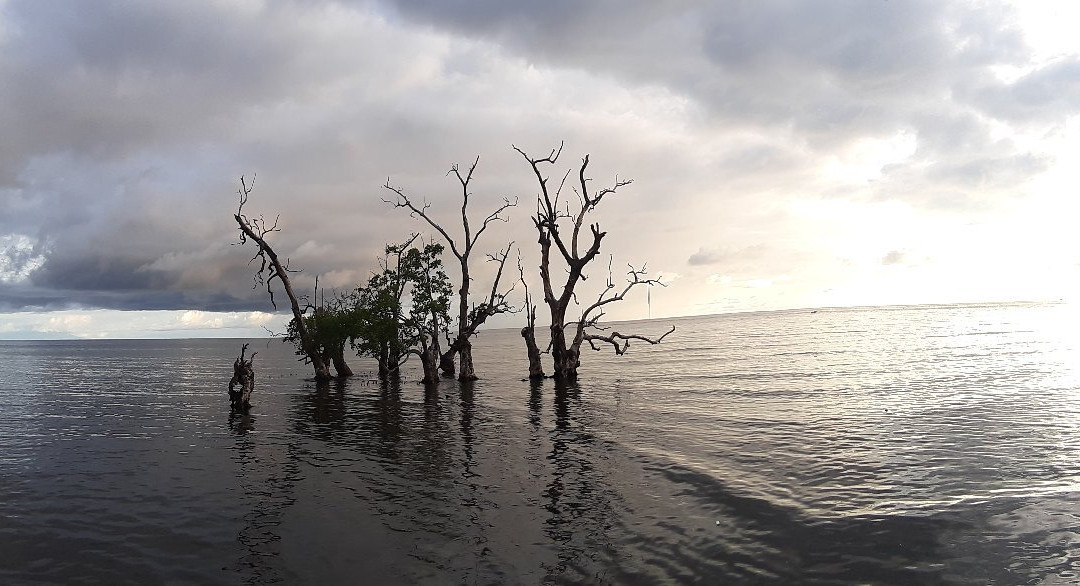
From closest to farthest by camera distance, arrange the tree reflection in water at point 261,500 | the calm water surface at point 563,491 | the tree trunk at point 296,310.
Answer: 1. the calm water surface at point 563,491
2. the tree reflection in water at point 261,500
3. the tree trunk at point 296,310

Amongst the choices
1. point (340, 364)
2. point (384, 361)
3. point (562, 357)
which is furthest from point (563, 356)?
point (340, 364)

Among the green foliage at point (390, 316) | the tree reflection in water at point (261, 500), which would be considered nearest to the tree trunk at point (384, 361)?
the green foliage at point (390, 316)

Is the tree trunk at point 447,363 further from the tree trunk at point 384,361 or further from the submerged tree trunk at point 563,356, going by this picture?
the submerged tree trunk at point 563,356

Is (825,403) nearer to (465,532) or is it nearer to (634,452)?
(634,452)

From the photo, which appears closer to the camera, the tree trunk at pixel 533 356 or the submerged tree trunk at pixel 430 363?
the submerged tree trunk at pixel 430 363

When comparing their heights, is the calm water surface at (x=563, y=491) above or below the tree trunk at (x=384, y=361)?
below

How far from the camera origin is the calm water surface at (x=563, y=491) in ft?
42.1

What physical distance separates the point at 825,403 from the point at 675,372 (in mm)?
23521

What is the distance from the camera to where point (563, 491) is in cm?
1827

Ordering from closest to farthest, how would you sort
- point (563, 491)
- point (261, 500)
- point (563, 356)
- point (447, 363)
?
1. point (261, 500)
2. point (563, 491)
3. point (563, 356)
4. point (447, 363)

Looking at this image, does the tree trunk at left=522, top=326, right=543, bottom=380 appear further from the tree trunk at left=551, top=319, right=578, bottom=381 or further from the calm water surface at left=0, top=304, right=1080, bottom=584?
the calm water surface at left=0, top=304, right=1080, bottom=584

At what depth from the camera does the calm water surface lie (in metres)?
12.8

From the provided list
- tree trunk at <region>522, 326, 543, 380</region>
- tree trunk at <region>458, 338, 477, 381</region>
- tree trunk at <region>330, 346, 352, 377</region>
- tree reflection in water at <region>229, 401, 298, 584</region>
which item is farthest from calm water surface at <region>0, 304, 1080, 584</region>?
tree trunk at <region>330, 346, 352, 377</region>

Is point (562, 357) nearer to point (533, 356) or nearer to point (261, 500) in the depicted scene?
point (533, 356)
